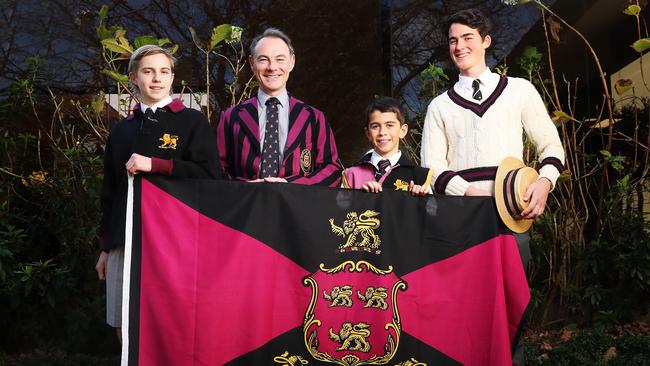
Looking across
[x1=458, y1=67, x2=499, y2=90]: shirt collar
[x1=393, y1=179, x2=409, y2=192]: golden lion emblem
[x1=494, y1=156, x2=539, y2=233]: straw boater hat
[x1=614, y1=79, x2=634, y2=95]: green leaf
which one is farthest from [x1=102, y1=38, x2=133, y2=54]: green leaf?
[x1=614, y1=79, x2=634, y2=95]: green leaf

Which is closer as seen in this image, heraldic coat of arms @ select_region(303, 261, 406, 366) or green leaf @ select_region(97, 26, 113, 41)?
heraldic coat of arms @ select_region(303, 261, 406, 366)

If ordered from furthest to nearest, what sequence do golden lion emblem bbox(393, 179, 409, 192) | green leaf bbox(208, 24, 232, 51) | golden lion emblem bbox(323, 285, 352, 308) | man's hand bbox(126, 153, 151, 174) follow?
green leaf bbox(208, 24, 232, 51) → golden lion emblem bbox(393, 179, 409, 192) → golden lion emblem bbox(323, 285, 352, 308) → man's hand bbox(126, 153, 151, 174)

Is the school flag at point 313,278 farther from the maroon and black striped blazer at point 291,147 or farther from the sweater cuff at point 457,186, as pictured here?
the maroon and black striped blazer at point 291,147

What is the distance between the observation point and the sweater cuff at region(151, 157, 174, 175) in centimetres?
270

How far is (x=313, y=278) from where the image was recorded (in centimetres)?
278

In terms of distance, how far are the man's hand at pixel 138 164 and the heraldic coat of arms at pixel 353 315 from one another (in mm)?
723

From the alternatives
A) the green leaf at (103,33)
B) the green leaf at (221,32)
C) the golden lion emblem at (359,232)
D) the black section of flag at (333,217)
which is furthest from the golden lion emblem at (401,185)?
the green leaf at (103,33)

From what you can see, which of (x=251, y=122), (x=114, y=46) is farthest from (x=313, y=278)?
(x=114, y=46)

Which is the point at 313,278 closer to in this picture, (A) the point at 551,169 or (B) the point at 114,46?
(A) the point at 551,169

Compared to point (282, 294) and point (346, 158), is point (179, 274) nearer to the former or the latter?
point (282, 294)

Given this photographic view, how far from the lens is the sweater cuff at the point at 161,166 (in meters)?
2.70

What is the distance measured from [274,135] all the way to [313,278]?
0.66 meters

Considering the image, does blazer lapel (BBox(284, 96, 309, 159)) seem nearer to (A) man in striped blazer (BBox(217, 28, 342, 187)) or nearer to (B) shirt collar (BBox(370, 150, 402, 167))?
(A) man in striped blazer (BBox(217, 28, 342, 187))

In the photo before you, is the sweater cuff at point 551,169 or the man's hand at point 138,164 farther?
the sweater cuff at point 551,169
